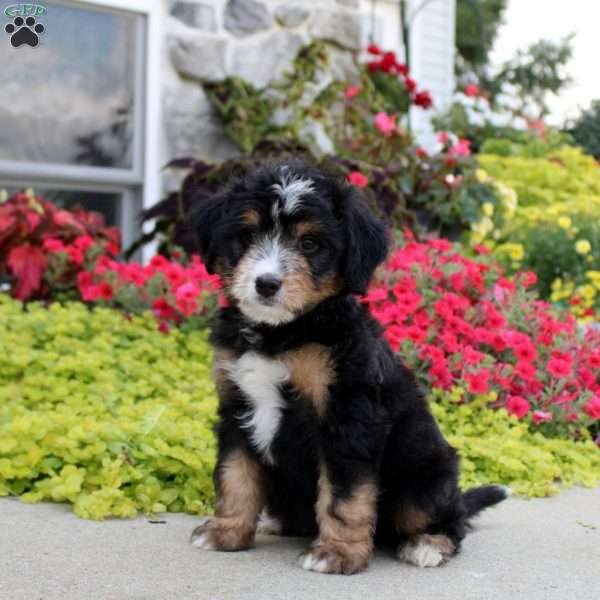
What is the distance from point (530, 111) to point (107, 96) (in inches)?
333

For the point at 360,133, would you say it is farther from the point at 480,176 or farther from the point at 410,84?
the point at 480,176

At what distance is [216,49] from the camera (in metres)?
8.73


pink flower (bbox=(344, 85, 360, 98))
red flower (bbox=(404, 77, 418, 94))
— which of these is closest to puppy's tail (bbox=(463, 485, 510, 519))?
pink flower (bbox=(344, 85, 360, 98))

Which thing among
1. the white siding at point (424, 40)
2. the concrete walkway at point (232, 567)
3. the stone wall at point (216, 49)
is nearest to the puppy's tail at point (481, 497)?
the concrete walkway at point (232, 567)

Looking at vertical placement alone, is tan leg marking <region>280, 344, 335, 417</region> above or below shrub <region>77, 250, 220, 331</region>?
below

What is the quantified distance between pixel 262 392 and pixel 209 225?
66 centimetres

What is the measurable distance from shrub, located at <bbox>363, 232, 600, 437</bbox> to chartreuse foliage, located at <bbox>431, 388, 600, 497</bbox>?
123 mm

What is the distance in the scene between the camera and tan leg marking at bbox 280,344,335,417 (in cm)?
336

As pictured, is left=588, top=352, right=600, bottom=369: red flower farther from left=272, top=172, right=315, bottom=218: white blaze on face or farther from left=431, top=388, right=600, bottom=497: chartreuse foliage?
left=272, top=172, right=315, bottom=218: white blaze on face

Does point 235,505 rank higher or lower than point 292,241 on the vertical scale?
lower

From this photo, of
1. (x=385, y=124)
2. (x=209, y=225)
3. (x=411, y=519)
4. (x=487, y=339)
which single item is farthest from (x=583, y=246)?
(x=209, y=225)

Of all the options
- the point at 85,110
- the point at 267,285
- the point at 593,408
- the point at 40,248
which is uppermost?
the point at 85,110

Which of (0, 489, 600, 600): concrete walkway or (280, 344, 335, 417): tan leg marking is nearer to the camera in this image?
(0, 489, 600, 600): concrete walkway

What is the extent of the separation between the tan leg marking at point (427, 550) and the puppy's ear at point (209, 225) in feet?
4.06
